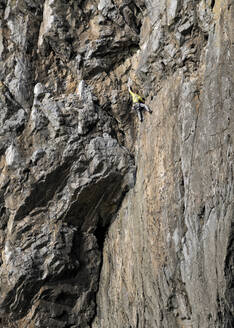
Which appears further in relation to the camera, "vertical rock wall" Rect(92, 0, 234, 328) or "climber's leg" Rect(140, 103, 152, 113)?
"climber's leg" Rect(140, 103, 152, 113)

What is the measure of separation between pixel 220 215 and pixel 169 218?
2.66 meters

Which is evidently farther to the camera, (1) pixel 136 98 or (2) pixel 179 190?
(1) pixel 136 98

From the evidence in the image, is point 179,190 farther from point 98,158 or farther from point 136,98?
point 136,98

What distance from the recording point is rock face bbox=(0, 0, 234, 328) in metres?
15.4

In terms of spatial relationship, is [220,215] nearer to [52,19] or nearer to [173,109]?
[173,109]

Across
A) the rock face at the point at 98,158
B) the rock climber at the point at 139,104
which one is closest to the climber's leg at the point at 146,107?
the rock climber at the point at 139,104

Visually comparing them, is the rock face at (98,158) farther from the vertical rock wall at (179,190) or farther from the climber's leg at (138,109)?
the climber's leg at (138,109)

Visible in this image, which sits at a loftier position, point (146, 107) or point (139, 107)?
point (139, 107)

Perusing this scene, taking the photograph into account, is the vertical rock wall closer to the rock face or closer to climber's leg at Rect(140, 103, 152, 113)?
the rock face

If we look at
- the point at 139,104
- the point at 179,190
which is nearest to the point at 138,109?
the point at 139,104

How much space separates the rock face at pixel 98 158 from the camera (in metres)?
15.4

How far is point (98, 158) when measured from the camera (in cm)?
1830

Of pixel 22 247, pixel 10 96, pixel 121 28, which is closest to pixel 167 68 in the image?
pixel 121 28

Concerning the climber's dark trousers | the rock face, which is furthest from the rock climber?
the rock face
